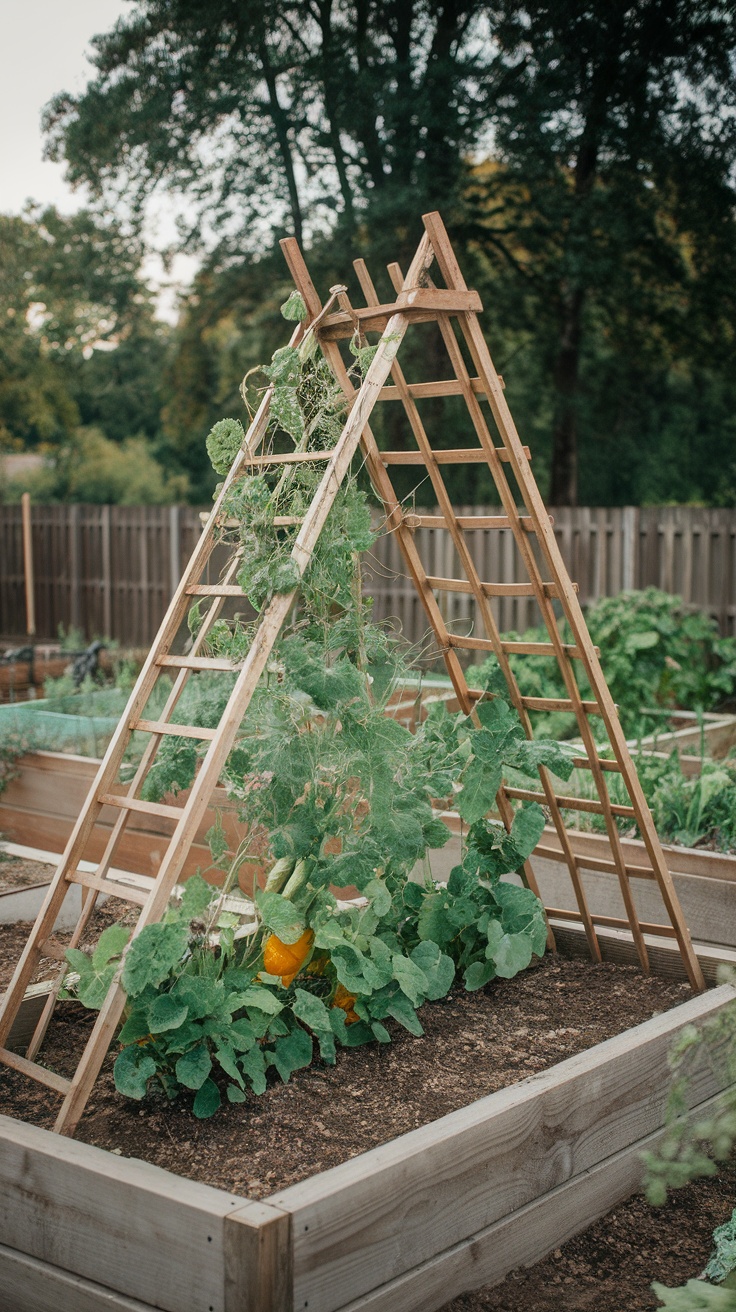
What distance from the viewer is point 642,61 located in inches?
527

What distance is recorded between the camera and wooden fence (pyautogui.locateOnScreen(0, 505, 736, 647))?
870cm

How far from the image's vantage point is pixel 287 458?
2.61 m

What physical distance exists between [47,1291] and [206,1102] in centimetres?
42

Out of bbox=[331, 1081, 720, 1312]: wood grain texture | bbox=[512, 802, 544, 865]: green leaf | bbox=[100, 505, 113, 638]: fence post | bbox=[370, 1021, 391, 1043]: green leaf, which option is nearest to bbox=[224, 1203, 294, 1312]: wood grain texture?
bbox=[331, 1081, 720, 1312]: wood grain texture

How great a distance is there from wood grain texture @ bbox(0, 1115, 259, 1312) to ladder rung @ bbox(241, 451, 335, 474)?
4.83ft

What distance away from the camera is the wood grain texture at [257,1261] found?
1726mm

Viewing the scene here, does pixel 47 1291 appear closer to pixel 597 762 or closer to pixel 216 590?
pixel 216 590

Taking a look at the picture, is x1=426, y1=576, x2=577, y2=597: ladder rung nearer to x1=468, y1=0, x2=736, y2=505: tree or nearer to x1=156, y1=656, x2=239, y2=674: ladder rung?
x1=156, y1=656, x2=239, y2=674: ladder rung

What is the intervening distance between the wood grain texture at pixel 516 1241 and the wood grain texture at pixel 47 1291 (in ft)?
1.30

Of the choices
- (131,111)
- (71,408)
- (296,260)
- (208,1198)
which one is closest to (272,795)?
(208,1198)

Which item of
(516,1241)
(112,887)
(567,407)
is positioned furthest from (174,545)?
(516,1241)

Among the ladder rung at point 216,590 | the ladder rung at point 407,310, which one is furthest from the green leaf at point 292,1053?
the ladder rung at point 407,310

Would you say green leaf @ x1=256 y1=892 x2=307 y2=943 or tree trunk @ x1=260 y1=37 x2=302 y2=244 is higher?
tree trunk @ x1=260 y1=37 x2=302 y2=244

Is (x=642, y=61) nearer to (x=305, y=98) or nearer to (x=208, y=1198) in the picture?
(x=305, y=98)
